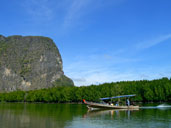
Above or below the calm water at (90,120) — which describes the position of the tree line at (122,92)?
above

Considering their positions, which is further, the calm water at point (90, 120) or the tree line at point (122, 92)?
the tree line at point (122, 92)

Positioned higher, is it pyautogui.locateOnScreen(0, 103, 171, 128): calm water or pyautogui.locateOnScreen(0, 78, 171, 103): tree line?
pyautogui.locateOnScreen(0, 78, 171, 103): tree line

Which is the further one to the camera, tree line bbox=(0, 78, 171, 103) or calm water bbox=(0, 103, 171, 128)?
tree line bbox=(0, 78, 171, 103)

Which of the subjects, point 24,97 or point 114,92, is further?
point 24,97

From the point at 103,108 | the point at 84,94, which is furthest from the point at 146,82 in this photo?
the point at 103,108

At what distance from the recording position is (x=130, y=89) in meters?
129

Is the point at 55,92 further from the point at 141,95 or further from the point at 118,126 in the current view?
the point at 118,126

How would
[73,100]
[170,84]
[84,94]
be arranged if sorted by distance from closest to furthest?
[170,84] < [84,94] < [73,100]

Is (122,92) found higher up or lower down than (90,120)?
higher up

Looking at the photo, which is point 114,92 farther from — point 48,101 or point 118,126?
point 118,126

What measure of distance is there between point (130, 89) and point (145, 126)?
96.5 meters

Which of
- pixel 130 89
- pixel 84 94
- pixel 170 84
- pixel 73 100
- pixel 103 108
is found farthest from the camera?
pixel 73 100

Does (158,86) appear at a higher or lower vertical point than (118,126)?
higher

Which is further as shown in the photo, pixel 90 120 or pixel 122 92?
pixel 122 92
